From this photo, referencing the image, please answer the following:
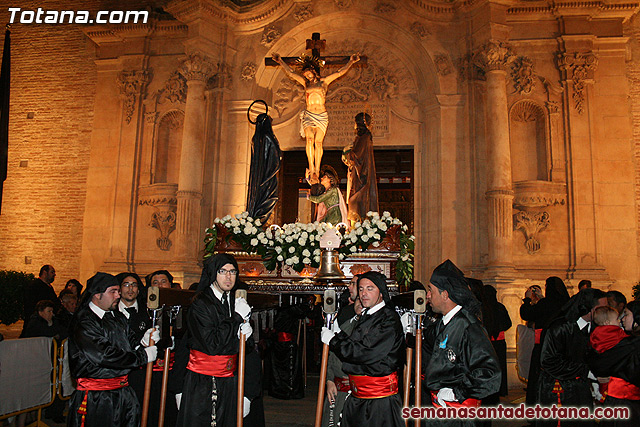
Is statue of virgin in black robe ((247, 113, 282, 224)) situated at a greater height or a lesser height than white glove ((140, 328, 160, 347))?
greater

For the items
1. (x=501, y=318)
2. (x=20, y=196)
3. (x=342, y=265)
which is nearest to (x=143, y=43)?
(x=20, y=196)

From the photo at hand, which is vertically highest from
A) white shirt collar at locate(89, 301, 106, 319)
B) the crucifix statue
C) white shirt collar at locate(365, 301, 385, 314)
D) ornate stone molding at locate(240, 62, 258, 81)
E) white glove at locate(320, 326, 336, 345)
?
ornate stone molding at locate(240, 62, 258, 81)

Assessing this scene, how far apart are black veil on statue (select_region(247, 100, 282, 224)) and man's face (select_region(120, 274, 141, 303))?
461cm

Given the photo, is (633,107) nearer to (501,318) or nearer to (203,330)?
(501,318)

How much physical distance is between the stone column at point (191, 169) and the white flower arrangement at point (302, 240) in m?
3.41

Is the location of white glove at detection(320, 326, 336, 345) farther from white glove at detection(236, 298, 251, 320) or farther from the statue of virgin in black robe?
the statue of virgin in black robe

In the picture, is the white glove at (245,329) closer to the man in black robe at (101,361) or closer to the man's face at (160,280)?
the man in black robe at (101,361)

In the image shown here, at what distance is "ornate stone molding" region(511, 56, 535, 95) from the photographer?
39.5 ft

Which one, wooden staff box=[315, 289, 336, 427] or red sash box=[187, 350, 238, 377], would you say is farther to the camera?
wooden staff box=[315, 289, 336, 427]

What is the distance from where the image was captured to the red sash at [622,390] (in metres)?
4.46

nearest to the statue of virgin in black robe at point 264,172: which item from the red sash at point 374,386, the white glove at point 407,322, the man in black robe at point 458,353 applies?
the white glove at point 407,322

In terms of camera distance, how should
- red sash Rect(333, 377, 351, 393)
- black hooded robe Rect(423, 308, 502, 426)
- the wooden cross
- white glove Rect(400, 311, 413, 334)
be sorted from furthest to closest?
1. the wooden cross
2. red sash Rect(333, 377, 351, 393)
3. white glove Rect(400, 311, 413, 334)
4. black hooded robe Rect(423, 308, 502, 426)

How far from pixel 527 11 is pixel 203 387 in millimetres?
11532

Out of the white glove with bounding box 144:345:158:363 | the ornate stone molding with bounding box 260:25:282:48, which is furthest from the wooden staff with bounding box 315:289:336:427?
the ornate stone molding with bounding box 260:25:282:48
